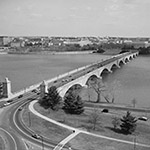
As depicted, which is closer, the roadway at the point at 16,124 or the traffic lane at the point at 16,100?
the roadway at the point at 16,124

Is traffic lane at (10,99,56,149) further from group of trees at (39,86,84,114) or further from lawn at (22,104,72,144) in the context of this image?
group of trees at (39,86,84,114)

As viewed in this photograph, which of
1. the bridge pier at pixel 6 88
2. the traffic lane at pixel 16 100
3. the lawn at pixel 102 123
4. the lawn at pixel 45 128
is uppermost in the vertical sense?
the bridge pier at pixel 6 88

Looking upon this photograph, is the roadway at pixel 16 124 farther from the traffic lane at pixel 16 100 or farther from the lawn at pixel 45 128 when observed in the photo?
the lawn at pixel 45 128

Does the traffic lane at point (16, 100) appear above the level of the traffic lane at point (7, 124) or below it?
above

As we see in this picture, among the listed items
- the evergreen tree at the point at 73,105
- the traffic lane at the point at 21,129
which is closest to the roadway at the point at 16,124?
the traffic lane at the point at 21,129

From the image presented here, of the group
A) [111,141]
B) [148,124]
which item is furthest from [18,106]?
[148,124]

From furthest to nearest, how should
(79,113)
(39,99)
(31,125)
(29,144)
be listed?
1. (39,99)
2. (79,113)
3. (31,125)
4. (29,144)

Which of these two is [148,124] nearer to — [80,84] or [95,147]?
[95,147]

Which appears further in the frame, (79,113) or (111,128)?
(79,113)
